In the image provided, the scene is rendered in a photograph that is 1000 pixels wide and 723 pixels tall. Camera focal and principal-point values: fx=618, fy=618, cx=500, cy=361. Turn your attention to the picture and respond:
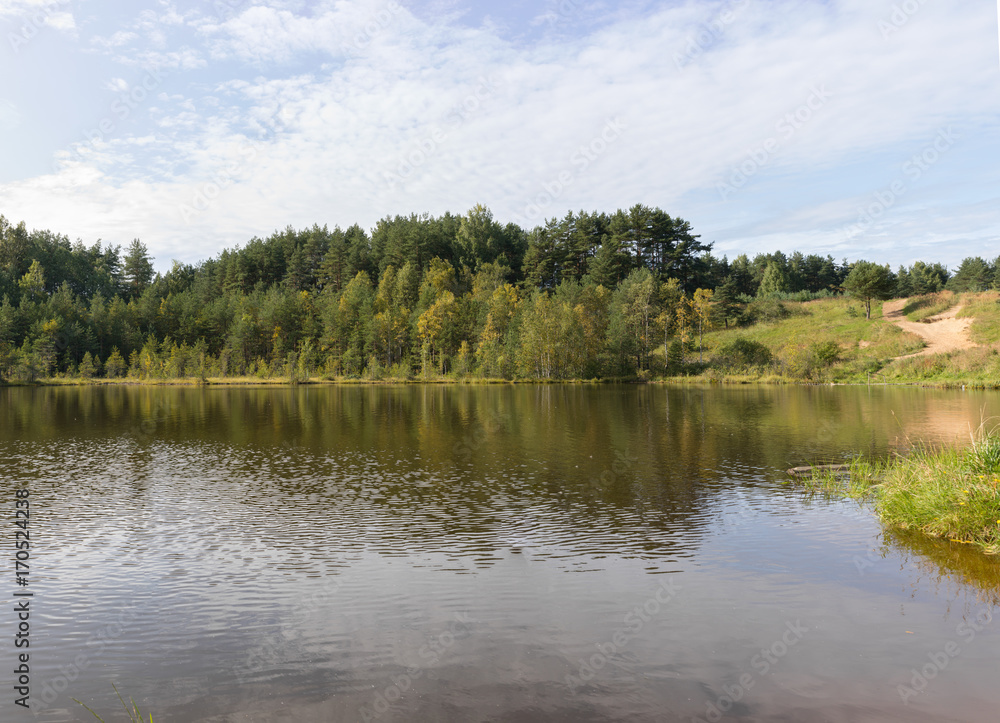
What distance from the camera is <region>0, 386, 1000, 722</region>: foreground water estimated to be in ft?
26.9

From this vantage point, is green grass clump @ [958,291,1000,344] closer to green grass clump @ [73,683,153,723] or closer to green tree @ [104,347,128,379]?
green grass clump @ [73,683,153,723]

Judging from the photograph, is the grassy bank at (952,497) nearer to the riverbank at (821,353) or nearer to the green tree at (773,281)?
the riverbank at (821,353)

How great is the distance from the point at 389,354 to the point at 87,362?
2075 inches

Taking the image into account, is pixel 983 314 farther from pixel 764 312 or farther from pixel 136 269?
pixel 136 269

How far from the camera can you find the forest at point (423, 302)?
9425 centimetres

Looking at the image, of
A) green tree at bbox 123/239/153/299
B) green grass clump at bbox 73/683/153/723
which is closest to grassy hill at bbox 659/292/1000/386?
green grass clump at bbox 73/683/153/723

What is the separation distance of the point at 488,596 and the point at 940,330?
8891cm

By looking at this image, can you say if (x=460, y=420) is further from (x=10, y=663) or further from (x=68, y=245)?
(x=68, y=245)

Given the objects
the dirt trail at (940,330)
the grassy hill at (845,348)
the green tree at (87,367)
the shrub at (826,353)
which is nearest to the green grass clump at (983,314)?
the grassy hill at (845,348)

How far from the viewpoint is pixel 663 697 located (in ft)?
26.6

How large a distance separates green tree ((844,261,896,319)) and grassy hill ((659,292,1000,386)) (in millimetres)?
2723

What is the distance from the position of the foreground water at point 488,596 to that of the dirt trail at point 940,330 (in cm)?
6025

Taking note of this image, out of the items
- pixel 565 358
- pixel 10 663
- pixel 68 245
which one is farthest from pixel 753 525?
pixel 68 245

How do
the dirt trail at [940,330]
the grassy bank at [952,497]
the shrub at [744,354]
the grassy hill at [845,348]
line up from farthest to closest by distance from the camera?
the shrub at [744,354], the dirt trail at [940,330], the grassy hill at [845,348], the grassy bank at [952,497]
